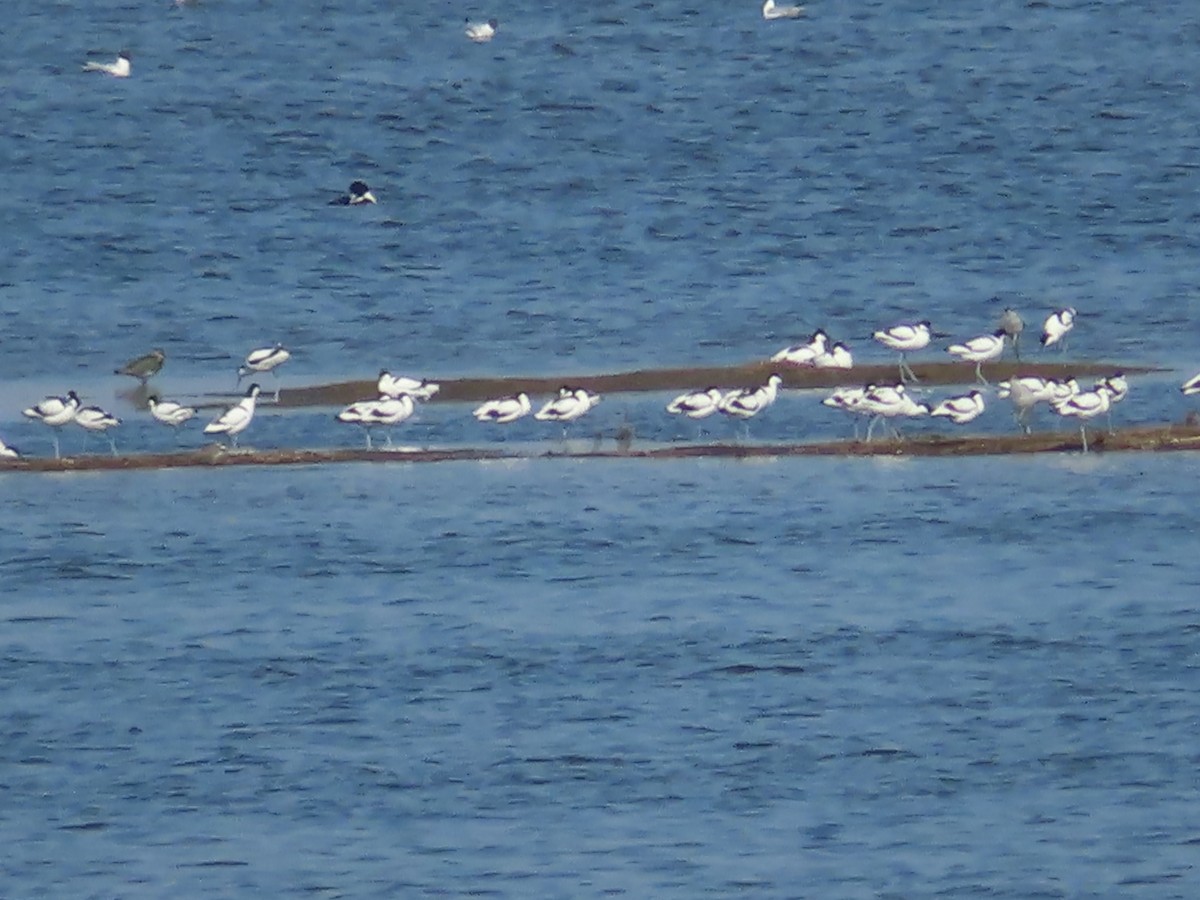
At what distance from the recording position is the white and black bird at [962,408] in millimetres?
22047

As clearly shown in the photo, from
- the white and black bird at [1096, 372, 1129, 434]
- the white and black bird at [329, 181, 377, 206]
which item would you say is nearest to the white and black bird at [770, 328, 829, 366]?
the white and black bird at [1096, 372, 1129, 434]

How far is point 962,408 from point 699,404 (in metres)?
1.89

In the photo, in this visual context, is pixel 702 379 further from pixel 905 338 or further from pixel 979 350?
pixel 979 350

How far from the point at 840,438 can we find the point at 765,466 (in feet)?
5.28

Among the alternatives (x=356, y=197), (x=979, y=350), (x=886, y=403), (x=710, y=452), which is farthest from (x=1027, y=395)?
(x=356, y=197)

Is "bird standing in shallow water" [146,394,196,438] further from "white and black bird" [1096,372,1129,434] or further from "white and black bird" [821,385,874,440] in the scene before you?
"white and black bird" [1096,372,1129,434]

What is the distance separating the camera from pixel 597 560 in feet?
61.3

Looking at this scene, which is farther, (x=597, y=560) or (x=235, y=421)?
(x=235, y=421)

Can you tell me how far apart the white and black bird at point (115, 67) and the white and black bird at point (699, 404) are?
25934 mm

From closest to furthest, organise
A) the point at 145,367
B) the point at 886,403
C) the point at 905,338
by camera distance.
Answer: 1. the point at 886,403
2. the point at 905,338
3. the point at 145,367

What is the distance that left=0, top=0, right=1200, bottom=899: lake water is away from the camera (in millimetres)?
13406

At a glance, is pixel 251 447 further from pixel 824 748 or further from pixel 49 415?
pixel 824 748

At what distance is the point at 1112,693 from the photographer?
1536cm

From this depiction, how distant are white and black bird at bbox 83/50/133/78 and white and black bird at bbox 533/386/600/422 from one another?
84.5ft
